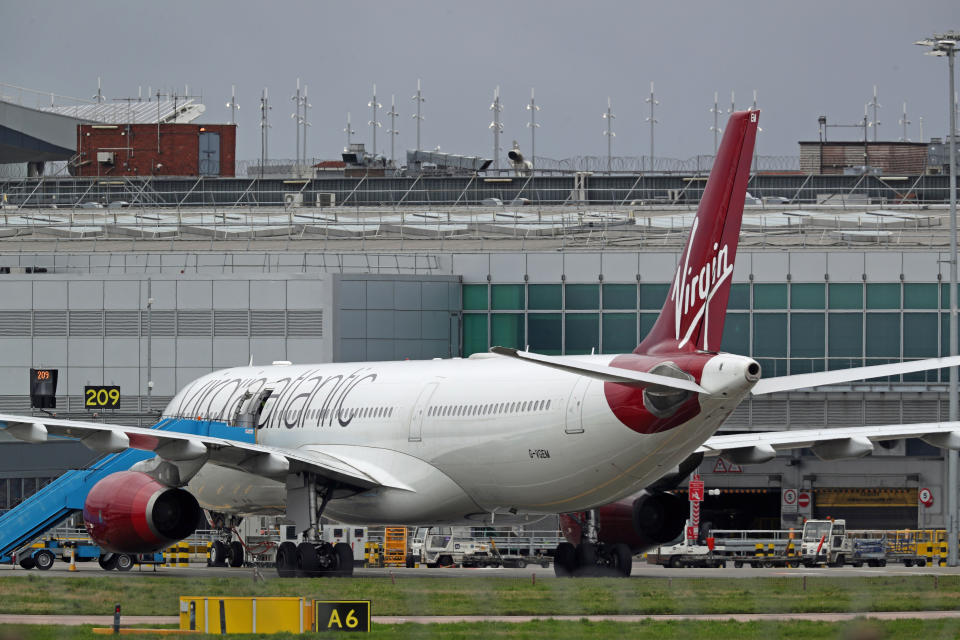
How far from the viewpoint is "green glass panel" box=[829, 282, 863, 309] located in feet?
185

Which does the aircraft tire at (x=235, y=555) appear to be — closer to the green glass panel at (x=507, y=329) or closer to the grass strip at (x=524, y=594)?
the grass strip at (x=524, y=594)

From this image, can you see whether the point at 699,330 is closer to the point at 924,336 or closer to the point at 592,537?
the point at 592,537

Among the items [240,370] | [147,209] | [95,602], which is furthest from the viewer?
[147,209]

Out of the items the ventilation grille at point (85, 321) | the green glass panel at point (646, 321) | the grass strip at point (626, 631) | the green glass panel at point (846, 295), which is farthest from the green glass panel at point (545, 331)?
the grass strip at point (626, 631)

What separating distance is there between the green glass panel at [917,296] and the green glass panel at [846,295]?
1479 mm

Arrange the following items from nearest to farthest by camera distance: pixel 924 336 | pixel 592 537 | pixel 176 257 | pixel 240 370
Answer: pixel 592 537 < pixel 240 370 < pixel 924 336 < pixel 176 257

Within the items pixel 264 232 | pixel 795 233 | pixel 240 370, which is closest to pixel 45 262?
pixel 264 232

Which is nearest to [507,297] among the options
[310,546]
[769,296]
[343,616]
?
[769,296]

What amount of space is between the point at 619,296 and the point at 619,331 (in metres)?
1.19

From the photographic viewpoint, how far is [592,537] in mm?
35438

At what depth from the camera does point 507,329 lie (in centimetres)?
5859

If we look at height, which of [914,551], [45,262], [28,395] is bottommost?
[914,551]

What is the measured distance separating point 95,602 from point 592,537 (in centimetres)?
1227

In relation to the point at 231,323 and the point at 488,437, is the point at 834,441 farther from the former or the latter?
the point at 231,323
